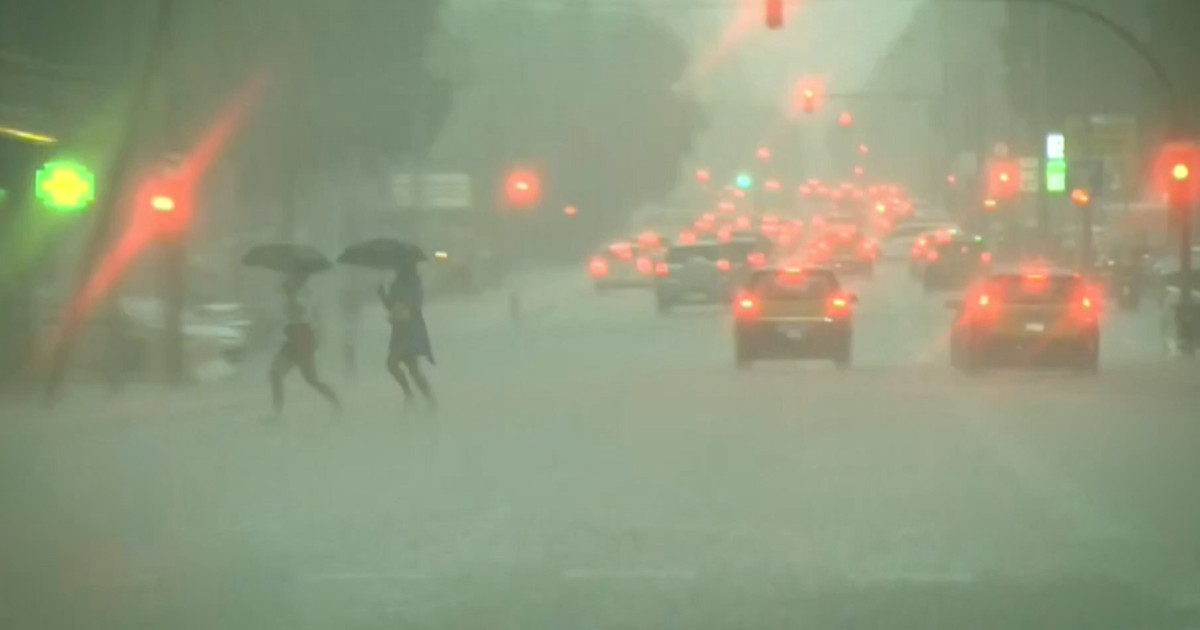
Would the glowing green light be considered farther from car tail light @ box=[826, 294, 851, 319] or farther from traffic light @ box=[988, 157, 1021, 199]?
traffic light @ box=[988, 157, 1021, 199]

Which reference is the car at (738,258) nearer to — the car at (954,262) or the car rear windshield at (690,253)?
the car rear windshield at (690,253)

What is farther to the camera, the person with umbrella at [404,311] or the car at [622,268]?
the car at [622,268]

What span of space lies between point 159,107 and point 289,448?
1926 cm

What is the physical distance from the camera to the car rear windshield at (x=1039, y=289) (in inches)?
1462

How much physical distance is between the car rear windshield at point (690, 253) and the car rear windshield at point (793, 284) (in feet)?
78.2

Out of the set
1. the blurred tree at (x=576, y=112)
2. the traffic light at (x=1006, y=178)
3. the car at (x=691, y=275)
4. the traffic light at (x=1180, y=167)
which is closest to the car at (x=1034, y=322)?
the traffic light at (x=1180, y=167)

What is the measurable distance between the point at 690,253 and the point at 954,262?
508 inches

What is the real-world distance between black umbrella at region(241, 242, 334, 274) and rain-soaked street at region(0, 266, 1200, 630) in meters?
1.87

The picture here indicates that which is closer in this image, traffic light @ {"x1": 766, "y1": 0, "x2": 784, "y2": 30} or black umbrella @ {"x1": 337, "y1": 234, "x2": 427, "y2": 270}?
black umbrella @ {"x1": 337, "y1": 234, "x2": 427, "y2": 270}

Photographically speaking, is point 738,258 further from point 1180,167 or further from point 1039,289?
point 1039,289

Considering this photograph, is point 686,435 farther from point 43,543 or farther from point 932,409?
point 43,543

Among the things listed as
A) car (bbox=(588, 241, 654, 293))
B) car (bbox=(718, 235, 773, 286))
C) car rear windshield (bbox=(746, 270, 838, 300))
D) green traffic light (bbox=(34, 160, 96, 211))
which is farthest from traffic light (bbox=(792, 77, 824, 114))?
green traffic light (bbox=(34, 160, 96, 211))

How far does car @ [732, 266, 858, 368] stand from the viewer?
39.4 meters

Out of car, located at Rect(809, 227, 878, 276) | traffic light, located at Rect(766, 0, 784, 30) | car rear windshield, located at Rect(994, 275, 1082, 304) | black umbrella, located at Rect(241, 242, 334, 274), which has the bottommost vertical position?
car, located at Rect(809, 227, 878, 276)
